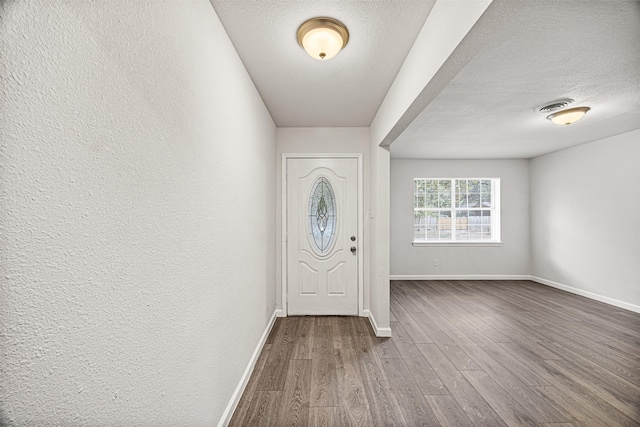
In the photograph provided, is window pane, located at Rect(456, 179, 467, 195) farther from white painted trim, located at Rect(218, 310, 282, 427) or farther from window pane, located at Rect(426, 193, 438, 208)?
white painted trim, located at Rect(218, 310, 282, 427)

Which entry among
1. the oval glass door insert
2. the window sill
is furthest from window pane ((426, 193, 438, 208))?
the oval glass door insert

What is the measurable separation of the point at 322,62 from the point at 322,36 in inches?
17.1

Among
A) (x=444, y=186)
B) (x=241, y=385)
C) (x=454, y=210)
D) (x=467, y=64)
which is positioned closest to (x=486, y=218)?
(x=454, y=210)

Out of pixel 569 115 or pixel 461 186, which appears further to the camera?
pixel 461 186

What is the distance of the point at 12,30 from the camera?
53cm

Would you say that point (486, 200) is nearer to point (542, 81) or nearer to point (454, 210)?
point (454, 210)

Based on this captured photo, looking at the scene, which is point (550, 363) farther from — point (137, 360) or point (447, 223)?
point (447, 223)

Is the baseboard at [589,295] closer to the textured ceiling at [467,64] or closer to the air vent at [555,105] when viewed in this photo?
the textured ceiling at [467,64]

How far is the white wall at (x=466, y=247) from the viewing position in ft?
19.4

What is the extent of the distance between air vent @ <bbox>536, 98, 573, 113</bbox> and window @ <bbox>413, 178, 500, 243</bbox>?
289cm

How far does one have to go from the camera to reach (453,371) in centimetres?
238

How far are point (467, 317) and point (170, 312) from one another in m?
3.74

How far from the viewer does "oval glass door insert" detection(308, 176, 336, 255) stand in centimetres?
373

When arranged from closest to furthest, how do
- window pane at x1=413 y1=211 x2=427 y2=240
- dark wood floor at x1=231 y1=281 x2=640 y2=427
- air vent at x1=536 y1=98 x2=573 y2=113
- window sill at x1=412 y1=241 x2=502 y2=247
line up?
dark wood floor at x1=231 y1=281 x2=640 y2=427, air vent at x1=536 y1=98 x2=573 y2=113, window sill at x1=412 y1=241 x2=502 y2=247, window pane at x1=413 y1=211 x2=427 y2=240
